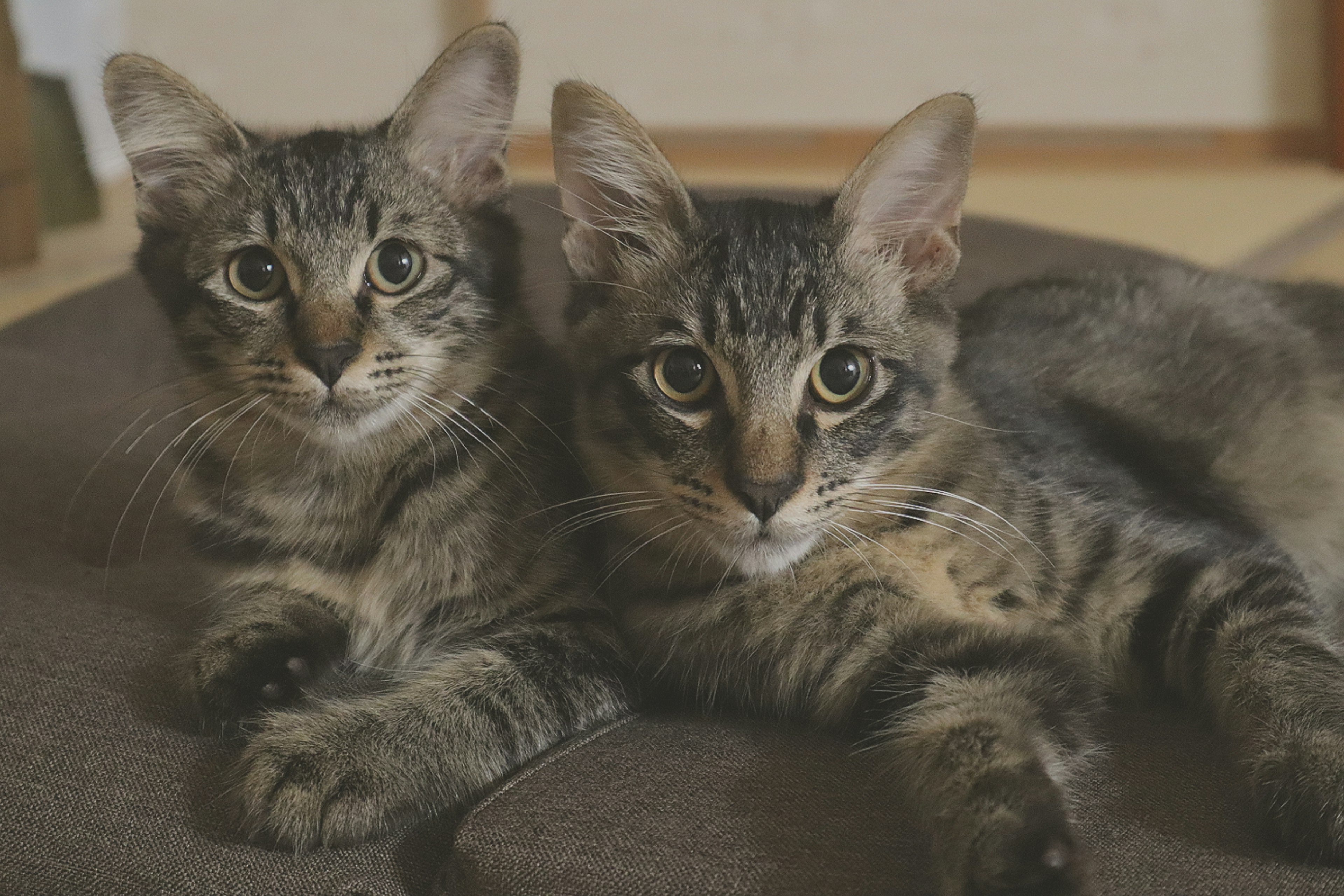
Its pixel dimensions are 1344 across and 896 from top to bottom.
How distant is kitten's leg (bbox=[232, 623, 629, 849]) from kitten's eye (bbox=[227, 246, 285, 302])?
0.50 m

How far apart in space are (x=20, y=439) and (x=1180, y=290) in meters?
1.96

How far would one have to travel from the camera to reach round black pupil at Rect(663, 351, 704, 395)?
4.54ft

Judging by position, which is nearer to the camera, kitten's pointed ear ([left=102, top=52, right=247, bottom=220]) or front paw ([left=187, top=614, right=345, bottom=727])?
front paw ([left=187, top=614, right=345, bottom=727])

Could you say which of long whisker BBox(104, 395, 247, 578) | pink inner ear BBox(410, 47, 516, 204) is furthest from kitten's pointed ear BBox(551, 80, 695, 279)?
long whisker BBox(104, 395, 247, 578)

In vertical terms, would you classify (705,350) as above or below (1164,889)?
above

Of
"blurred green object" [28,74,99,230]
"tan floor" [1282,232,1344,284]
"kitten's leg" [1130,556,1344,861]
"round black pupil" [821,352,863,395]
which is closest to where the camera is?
"kitten's leg" [1130,556,1344,861]

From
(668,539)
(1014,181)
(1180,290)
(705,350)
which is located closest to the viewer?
(705,350)

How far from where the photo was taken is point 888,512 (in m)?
1.44

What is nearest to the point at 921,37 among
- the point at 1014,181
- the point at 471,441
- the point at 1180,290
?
the point at 1014,181

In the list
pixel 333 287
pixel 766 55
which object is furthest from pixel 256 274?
pixel 766 55

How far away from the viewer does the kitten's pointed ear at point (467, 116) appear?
1569 millimetres

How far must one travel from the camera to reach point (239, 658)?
4.84 ft

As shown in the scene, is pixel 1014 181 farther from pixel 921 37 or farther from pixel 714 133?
pixel 714 133

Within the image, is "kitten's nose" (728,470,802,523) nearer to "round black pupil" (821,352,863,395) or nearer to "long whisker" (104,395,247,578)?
"round black pupil" (821,352,863,395)
